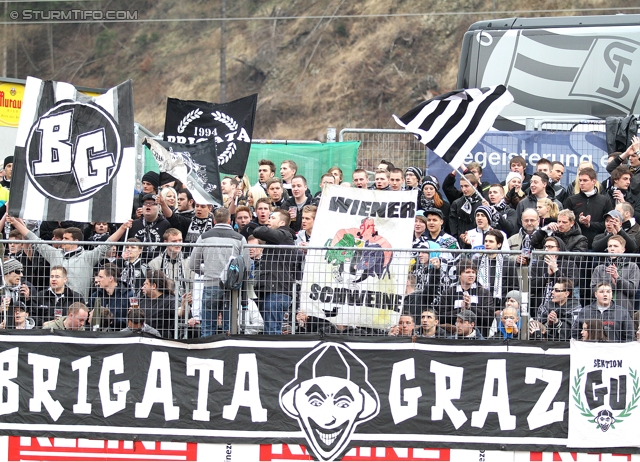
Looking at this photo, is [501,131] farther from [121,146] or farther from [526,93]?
[121,146]

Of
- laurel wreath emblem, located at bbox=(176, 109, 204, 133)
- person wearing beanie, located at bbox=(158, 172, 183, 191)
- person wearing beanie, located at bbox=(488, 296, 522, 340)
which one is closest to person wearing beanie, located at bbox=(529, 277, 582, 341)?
person wearing beanie, located at bbox=(488, 296, 522, 340)

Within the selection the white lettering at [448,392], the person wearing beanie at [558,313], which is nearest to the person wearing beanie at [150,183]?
the white lettering at [448,392]

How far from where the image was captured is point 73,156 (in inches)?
375

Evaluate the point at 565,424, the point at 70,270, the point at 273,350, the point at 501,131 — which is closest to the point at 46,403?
the point at 70,270

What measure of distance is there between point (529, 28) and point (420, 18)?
2816cm

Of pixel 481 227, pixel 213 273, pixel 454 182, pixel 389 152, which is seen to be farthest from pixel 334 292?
pixel 389 152

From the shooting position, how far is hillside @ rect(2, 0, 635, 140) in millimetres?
41000

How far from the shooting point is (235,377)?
8.96m

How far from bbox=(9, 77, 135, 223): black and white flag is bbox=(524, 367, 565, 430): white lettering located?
3786 millimetres

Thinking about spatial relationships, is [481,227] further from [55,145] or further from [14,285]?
[14,285]

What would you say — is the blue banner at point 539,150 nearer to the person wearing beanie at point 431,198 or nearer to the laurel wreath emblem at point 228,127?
the person wearing beanie at point 431,198

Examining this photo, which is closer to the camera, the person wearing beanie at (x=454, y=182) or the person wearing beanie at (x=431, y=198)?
the person wearing beanie at (x=431, y=198)

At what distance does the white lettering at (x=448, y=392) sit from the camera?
8828mm

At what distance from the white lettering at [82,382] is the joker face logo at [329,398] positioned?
5.54 feet
